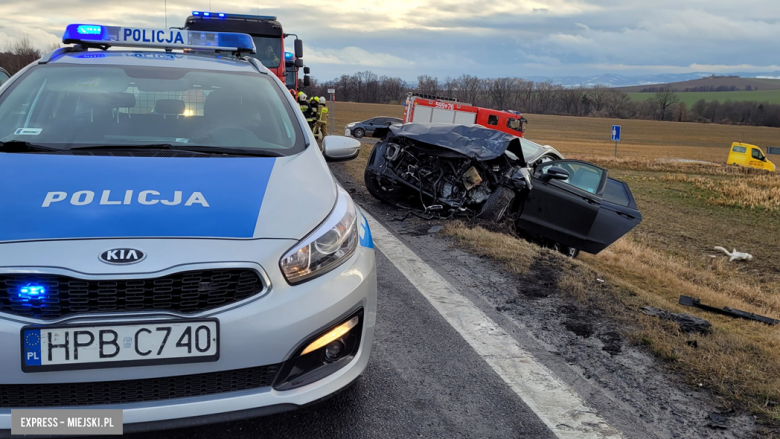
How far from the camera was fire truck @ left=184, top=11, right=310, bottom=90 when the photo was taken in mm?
14846

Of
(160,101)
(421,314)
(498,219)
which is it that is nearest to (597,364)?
(421,314)

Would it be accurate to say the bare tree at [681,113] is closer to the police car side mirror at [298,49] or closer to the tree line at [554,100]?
the tree line at [554,100]

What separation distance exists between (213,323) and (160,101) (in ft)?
6.23

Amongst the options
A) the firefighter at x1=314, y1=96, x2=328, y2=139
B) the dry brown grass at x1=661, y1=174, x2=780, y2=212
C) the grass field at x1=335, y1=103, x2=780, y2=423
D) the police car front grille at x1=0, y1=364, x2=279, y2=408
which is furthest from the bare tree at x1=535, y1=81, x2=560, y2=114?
the police car front grille at x1=0, y1=364, x2=279, y2=408

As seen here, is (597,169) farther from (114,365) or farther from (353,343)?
(114,365)

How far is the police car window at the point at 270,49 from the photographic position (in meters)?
15.5

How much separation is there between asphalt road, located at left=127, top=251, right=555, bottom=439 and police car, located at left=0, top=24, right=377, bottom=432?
33 cm

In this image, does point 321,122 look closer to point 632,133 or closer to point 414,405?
point 414,405

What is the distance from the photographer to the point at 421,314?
389cm

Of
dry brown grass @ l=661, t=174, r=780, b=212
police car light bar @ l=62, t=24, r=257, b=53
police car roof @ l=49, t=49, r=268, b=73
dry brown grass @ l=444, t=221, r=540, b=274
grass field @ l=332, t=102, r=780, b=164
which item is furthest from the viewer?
grass field @ l=332, t=102, r=780, b=164

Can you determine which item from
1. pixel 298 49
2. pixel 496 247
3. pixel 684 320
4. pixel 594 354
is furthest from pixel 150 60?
pixel 298 49

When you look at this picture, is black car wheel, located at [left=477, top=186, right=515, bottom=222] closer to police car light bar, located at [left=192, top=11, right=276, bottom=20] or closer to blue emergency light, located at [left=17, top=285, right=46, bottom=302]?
blue emergency light, located at [left=17, top=285, right=46, bottom=302]

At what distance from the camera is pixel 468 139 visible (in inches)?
318

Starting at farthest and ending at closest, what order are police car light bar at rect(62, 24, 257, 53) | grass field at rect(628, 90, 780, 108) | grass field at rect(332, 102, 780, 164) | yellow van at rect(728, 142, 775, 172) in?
grass field at rect(628, 90, 780, 108), grass field at rect(332, 102, 780, 164), yellow van at rect(728, 142, 775, 172), police car light bar at rect(62, 24, 257, 53)
